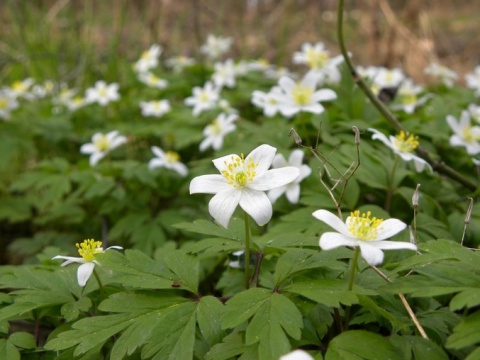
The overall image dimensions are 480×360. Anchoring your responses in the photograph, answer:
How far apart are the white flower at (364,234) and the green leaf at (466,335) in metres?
0.22

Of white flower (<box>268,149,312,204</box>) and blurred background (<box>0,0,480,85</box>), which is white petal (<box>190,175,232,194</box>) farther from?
blurred background (<box>0,0,480,85</box>)

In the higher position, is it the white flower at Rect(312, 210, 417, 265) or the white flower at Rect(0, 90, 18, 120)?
the white flower at Rect(0, 90, 18, 120)

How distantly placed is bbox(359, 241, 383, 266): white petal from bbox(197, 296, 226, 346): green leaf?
1.40 feet

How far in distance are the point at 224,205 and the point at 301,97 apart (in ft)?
4.41

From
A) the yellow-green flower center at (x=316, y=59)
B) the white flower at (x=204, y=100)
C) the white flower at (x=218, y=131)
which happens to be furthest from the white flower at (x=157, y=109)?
the yellow-green flower center at (x=316, y=59)

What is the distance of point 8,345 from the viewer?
4.79 feet

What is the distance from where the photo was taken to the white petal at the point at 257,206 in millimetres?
1479

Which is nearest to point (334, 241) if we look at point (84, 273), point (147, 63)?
point (84, 273)

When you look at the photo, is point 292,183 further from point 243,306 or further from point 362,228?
point 243,306

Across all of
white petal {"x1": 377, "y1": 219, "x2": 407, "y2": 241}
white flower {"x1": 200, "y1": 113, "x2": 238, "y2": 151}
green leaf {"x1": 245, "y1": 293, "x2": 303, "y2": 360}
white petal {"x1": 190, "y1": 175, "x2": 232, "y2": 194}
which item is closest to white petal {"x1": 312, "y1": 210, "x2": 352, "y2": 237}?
white petal {"x1": 377, "y1": 219, "x2": 407, "y2": 241}

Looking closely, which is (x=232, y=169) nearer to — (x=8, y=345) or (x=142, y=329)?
(x=142, y=329)

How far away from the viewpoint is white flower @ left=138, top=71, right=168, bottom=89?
4.20 metres

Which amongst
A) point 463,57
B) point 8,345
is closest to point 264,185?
point 8,345

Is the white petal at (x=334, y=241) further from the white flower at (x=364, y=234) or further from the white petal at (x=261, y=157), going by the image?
the white petal at (x=261, y=157)
